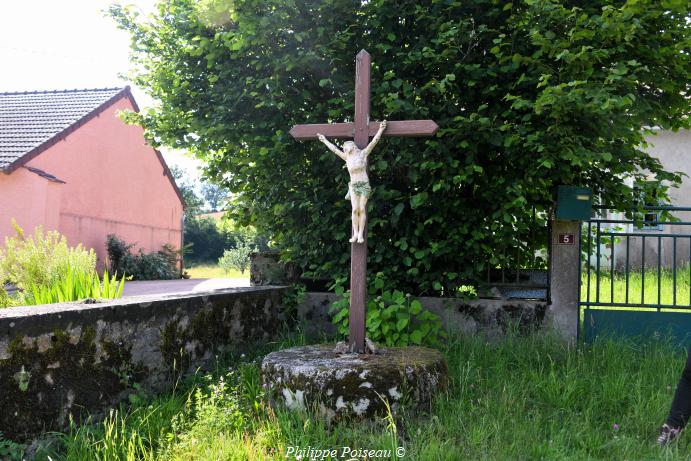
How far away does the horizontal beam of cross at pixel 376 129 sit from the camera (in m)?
3.89

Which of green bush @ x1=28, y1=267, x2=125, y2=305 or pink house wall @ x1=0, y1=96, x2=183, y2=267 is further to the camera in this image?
pink house wall @ x1=0, y1=96, x2=183, y2=267

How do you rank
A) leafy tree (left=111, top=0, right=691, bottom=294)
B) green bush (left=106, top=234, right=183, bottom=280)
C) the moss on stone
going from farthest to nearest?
green bush (left=106, top=234, right=183, bottom=280)
leafy tree (left=111, top=0, right=691, bottom=294)
the moss on stone

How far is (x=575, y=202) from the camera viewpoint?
513 cm

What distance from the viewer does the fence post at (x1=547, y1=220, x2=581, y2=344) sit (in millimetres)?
5289

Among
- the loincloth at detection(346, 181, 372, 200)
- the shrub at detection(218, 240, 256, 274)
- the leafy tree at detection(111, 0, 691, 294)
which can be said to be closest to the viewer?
the loincloth at detection(346, 181, 372, 200)

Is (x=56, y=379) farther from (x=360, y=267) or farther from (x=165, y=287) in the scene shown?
(x=165, y=287)

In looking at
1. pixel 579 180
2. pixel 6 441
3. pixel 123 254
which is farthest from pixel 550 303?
pixel 123 254

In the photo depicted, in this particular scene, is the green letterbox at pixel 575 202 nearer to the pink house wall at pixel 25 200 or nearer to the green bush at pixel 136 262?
the pink house wall at pixel 25 200

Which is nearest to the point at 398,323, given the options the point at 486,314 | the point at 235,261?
the point at 486,314

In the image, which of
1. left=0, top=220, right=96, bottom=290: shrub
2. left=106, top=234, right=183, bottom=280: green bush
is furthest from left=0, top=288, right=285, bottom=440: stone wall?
left=106, top=234, right=183, bottom=280: green bush

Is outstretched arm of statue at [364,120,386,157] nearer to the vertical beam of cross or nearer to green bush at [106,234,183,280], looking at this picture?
the vertical beam of cross

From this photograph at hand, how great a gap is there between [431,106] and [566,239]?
1.83m

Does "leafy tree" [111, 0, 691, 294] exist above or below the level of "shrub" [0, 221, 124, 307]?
above

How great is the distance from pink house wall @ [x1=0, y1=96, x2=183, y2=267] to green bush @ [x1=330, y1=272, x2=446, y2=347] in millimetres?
11458
